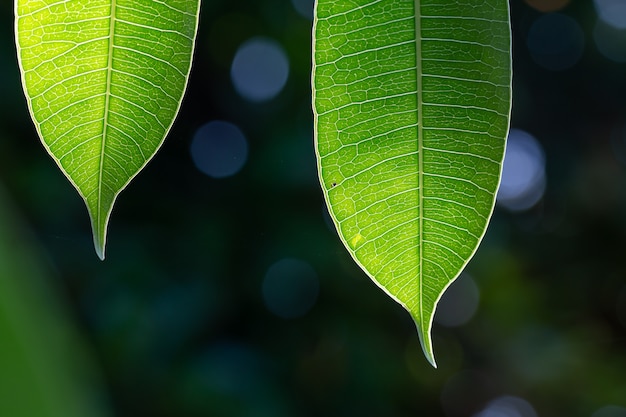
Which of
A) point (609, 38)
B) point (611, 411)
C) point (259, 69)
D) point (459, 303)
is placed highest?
point (259, 69)

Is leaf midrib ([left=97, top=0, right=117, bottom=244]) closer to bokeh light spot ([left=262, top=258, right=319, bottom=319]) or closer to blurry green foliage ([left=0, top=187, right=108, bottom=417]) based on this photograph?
blurry green foliage ([left=0, top=187, right=108, bottom=417])

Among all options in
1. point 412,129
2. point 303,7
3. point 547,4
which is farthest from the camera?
point 547,4

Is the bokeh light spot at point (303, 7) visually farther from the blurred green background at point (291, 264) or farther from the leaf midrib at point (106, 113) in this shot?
the leaf midrib at point (106, 113)

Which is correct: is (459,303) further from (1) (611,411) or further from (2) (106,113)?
(2) (106,113)

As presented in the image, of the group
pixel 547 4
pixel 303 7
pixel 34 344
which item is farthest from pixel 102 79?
pixel 547 4

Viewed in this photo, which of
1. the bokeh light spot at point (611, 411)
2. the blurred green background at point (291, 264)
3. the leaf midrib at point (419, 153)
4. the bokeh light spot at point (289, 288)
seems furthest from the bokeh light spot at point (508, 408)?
the leaf midrib at point (419, 153)

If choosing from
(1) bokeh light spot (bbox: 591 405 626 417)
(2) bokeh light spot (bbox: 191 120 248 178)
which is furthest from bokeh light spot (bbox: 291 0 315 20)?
(1) bokeh light spot (bbox: 591 405 626 417)
